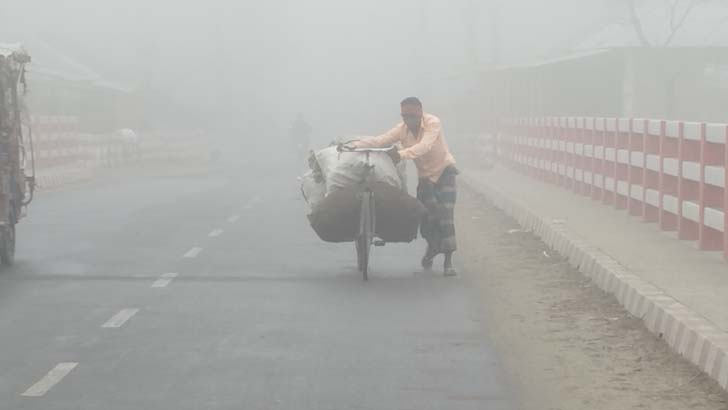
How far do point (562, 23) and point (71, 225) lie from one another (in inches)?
3761

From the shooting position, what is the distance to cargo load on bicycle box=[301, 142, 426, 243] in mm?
14070

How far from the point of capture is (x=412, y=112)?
47.0 ft

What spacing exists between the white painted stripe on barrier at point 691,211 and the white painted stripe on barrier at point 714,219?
42 cm

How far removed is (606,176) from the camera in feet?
69.3

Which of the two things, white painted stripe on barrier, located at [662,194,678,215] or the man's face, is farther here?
white painted stripe on barrier, located at [662,194,678,215]

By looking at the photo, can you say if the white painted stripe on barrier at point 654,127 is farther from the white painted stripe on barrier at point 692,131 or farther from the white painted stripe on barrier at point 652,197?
the white painted stripe on barrier at point 692,131

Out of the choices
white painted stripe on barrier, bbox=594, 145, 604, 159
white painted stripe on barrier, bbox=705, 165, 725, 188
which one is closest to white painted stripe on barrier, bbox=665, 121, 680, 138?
white painted stripe on barrier, bbox=705, 165, 725, 188

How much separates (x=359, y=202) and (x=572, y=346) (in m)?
4.39

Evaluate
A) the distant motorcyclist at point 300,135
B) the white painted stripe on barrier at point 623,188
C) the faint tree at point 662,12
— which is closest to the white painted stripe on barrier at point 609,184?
the white painted stripe on barrier at point 623,188

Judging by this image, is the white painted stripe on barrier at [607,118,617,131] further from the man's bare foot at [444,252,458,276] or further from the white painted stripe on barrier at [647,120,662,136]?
the man's bare foot at [444,252,458,276]

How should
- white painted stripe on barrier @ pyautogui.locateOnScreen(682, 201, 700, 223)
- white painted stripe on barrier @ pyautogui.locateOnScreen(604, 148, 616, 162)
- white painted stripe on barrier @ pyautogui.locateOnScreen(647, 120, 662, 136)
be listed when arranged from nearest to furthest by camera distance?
1. white painted stripe on barrier @ pyautogui.locateOnScreen(682, 201, 700, 223)
2. white painted stripe on barrier @ pyautogui.locateOnScreen(647, 120, 662, 136)
3. white painted stripe on barrier @ pyautogui.locateOnScreen(604, 148, 616, 162)

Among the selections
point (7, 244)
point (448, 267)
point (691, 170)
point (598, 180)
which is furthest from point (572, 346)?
point (598, 180)

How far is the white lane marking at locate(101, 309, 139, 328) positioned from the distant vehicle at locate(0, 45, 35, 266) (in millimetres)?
3301

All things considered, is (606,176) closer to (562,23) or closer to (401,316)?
(401,316)
